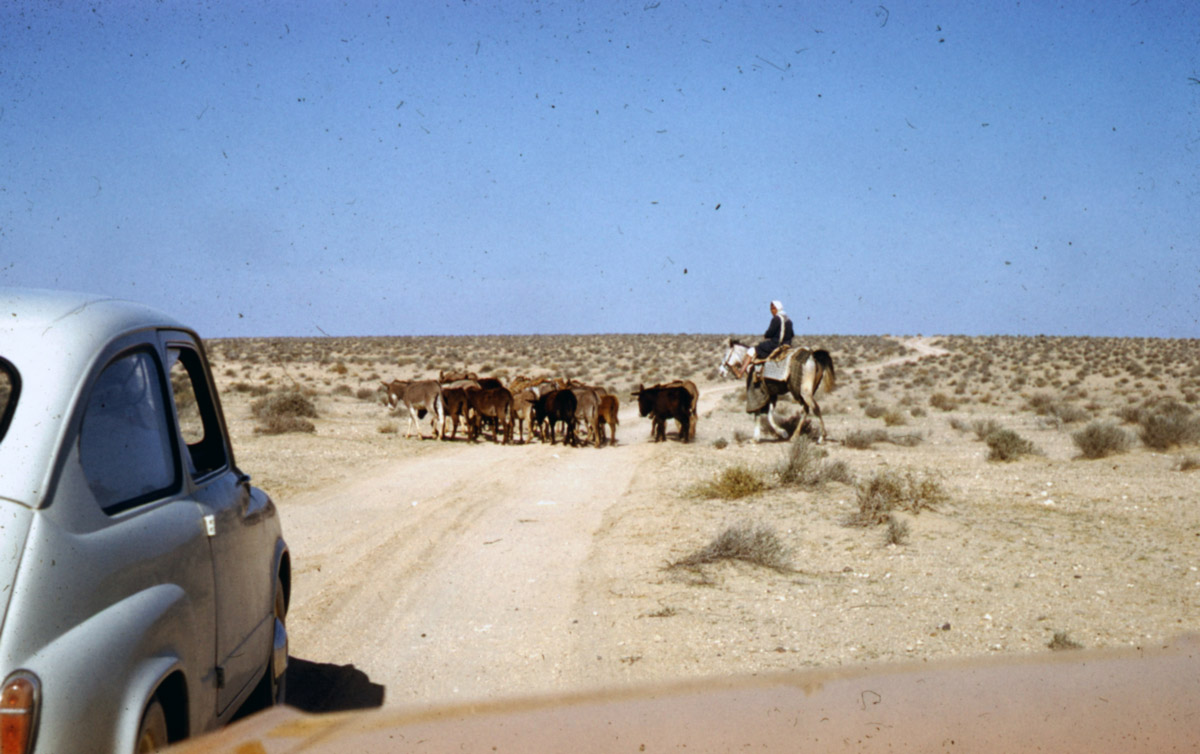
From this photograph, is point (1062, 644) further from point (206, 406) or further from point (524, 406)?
point (524, 406)

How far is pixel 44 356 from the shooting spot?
2973 millimetres

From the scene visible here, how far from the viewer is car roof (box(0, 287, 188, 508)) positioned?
2.71 m

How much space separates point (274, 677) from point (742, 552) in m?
4.97

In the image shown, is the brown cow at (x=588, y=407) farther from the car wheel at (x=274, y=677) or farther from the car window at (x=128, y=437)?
the car window at (x=128, y=437)

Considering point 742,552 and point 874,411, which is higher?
point 742,552

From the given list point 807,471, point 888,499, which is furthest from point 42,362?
point 807,471

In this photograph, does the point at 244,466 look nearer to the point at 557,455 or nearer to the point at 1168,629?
the point at 557,455

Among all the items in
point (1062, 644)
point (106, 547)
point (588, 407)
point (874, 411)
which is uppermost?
point (106, 547)

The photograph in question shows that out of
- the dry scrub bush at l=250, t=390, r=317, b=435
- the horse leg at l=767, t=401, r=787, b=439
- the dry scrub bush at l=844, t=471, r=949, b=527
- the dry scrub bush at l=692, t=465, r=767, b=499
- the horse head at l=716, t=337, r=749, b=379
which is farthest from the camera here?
the horse head at l=716, t=337, r=749, b=379

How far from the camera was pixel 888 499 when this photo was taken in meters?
11.1

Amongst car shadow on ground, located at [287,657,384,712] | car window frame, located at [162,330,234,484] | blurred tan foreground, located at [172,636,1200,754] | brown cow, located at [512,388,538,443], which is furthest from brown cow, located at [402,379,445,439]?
blurred tan foreground, located at [172,636,1200,754]

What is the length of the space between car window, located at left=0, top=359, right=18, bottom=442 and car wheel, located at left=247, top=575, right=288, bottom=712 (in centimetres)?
220

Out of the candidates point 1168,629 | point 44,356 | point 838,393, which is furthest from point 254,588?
point 838,393

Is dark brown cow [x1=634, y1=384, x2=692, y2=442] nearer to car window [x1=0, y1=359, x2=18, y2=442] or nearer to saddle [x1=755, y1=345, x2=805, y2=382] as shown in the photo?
saddle [x1=755, y1=345, x2=805, y2=382]
